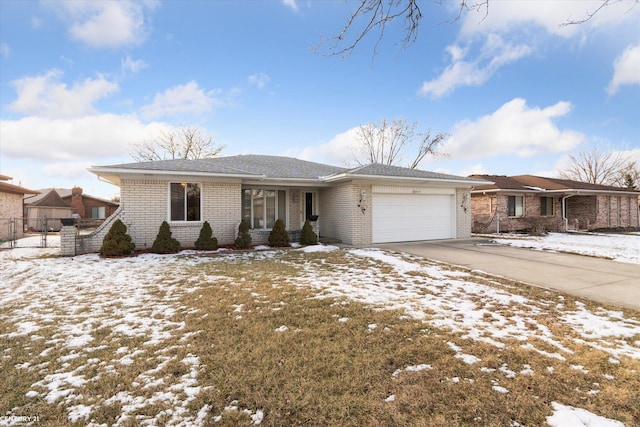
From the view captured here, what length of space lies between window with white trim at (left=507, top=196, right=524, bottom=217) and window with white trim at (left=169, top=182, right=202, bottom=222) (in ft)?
56.9

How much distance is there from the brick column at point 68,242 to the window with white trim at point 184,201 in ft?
9.48

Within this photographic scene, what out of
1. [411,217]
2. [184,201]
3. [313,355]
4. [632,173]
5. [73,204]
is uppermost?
[632,173]

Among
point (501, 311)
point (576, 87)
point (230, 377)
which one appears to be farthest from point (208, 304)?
point (576, 87)

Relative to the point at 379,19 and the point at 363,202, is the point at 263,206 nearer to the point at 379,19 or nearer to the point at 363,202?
the point at 363,202

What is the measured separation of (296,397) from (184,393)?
0.91 meters

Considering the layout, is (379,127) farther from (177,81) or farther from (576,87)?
(177,81)

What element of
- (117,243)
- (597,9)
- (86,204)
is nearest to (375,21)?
(597,9)

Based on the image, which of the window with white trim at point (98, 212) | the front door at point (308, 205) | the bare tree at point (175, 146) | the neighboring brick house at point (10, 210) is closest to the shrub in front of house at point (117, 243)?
the front door at point (308, 205)

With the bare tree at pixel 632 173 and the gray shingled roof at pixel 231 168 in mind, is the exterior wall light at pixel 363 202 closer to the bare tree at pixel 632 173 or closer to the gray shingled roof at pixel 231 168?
the gray shingled roof at pixel 231 168

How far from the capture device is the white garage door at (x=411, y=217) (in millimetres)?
11992

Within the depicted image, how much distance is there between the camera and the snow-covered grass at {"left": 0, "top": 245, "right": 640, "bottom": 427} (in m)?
2.21

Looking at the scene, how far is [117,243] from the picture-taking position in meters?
9.22

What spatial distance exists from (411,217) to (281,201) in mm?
5589

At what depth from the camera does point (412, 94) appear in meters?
15.2
